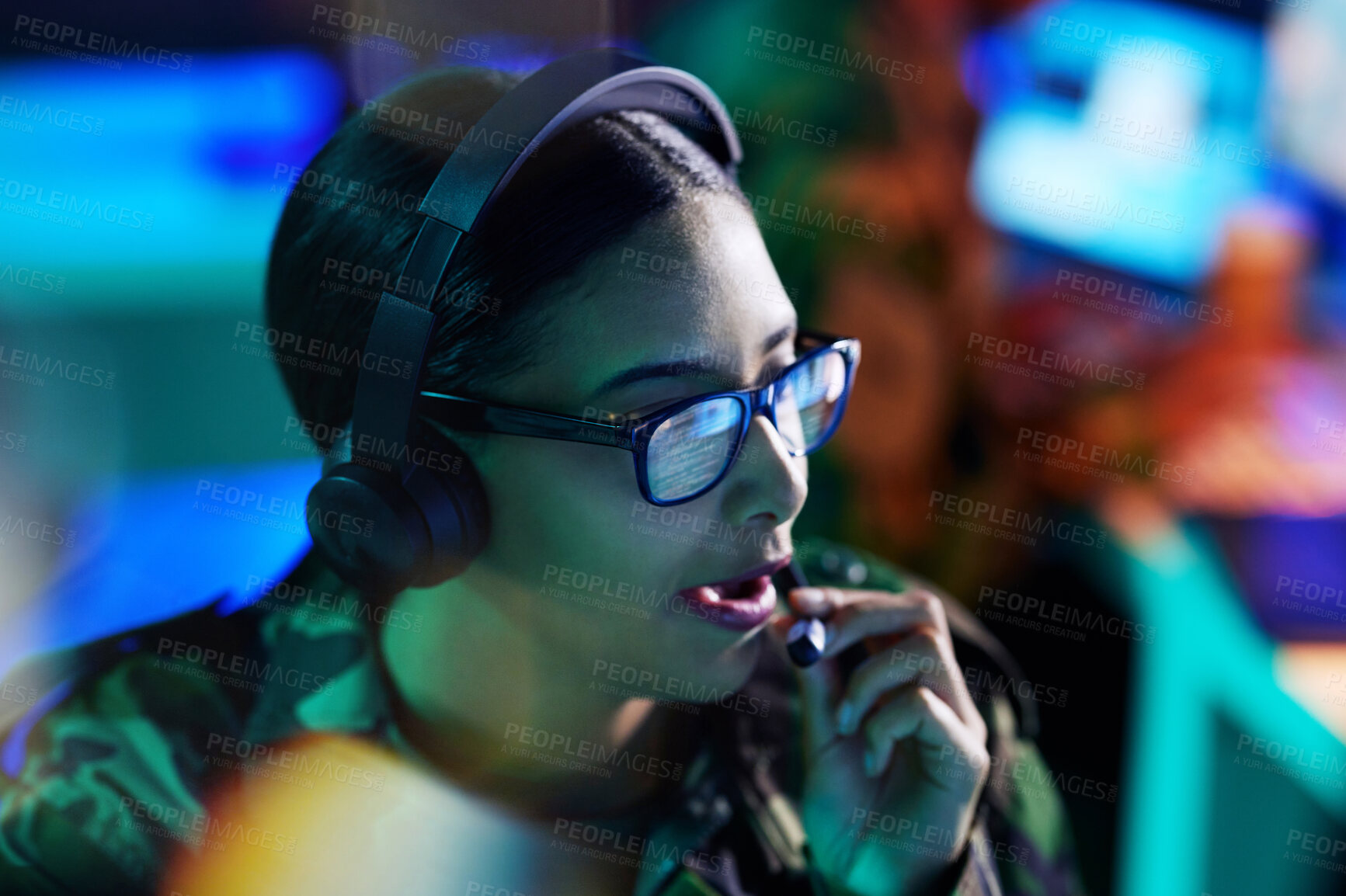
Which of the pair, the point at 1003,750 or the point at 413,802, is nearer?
the point at 413,802

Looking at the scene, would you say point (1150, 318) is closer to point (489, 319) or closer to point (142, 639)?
point (489, 319)

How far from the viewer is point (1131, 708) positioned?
80.6 inches

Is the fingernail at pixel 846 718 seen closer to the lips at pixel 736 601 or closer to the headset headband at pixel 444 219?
the lips at pixel 736 601

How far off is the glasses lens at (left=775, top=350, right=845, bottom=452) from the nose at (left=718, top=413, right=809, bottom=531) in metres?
0.02

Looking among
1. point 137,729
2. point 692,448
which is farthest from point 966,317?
point 137,729

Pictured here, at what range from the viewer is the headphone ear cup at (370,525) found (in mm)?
803

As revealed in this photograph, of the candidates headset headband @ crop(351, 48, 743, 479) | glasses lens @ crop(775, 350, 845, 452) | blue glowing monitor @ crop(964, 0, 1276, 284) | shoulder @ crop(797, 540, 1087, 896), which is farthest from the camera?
blue glowing monitor @ crop(964, 0, 1276, 284)

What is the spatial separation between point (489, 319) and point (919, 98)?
174 cm

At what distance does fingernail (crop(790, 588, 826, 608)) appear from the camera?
98 cm

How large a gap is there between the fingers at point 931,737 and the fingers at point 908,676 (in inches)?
0.5

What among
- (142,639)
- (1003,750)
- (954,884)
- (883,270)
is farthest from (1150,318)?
(142,639)

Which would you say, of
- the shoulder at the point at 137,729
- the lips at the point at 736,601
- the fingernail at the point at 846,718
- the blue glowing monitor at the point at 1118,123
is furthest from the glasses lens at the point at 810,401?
the blue glowing monitor at the point at 1118,123

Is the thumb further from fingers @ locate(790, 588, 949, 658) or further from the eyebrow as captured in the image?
the eyebrow

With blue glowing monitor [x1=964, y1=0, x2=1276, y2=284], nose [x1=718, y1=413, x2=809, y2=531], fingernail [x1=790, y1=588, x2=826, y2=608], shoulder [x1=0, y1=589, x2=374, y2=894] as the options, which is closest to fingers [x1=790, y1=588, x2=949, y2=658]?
fingernail [x1=790, y1=588, x2=826, y2=608]
